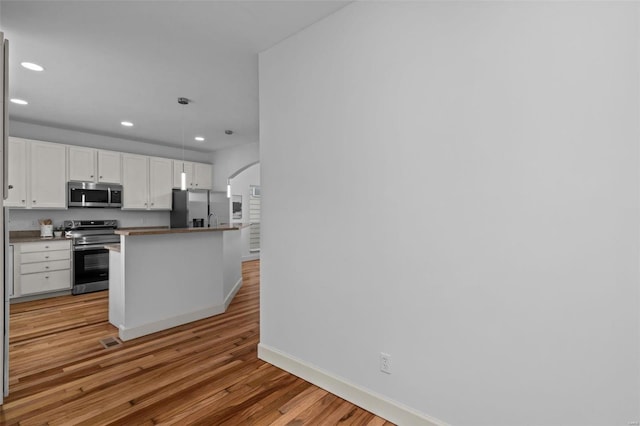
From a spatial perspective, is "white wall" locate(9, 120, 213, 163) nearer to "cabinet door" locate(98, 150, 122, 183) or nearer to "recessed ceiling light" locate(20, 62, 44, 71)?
"cabinet door" locate(98, 150, 122, 183)

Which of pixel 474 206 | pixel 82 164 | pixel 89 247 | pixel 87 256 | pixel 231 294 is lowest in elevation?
pixel 231 294

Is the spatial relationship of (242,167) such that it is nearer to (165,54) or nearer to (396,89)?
(165,54)

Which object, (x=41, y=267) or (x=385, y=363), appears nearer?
(x=385, y=363)

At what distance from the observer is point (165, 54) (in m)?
2.90

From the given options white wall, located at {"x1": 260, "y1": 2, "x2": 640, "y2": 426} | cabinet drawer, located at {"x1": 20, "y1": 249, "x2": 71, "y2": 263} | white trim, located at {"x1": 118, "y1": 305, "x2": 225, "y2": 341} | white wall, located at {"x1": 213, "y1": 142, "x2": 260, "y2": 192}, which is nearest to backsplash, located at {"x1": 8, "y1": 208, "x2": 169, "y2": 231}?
cabinet drawer, located at {"x1": 20, "y1": 249, "x2": 71, "y2": 263}

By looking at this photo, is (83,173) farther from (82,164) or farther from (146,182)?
(146,182)

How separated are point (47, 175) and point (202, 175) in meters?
2.69

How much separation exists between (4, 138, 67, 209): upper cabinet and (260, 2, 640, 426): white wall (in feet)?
15.6

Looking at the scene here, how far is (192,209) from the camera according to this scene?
6.09m

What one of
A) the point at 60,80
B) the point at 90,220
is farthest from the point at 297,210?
the point at 90,220

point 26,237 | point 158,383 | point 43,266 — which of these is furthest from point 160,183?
point 158,383

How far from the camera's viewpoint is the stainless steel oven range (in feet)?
16.3

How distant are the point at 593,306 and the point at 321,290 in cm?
154

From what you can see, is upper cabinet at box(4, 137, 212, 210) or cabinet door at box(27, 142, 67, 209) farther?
cabinet door at box(27, 142, 67, 209)
